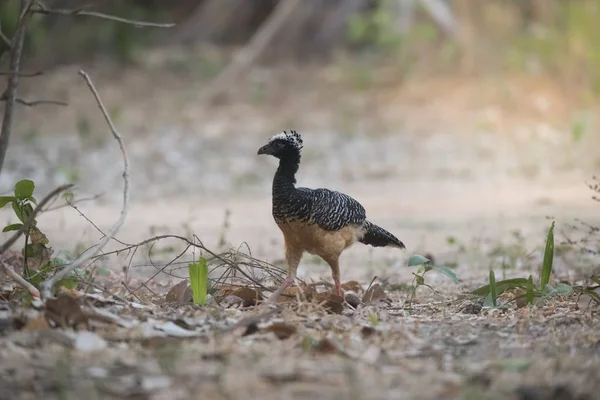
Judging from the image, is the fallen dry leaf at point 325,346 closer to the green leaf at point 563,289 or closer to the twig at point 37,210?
the twig at point 37,210

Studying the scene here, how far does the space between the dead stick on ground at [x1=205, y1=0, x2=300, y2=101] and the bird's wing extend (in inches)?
360

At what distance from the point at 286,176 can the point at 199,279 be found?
0.64m

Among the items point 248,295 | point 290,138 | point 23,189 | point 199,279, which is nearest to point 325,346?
point 199,279

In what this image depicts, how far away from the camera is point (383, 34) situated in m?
13.8

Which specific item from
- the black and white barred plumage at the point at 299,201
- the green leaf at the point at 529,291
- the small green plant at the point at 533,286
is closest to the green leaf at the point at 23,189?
the black and white barred plumage at the point at 299,201

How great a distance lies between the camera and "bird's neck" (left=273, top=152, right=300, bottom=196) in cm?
408

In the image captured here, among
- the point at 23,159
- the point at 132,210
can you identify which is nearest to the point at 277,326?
the point at 132,210

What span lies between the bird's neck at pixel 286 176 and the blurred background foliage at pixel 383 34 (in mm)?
7509

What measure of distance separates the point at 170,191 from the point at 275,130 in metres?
2.40

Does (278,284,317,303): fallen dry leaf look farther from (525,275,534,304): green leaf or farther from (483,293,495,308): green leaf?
(525,275,534,304): green leaf

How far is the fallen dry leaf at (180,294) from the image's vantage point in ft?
13.1

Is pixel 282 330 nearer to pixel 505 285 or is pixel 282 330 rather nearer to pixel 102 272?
pixel 505 285

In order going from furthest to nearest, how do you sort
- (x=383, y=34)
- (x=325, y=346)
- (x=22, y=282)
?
1. (x=383, y=34)
2. (x=22, y=282)
3. (x=325, y=346)

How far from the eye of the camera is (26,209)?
3959 millimetres
